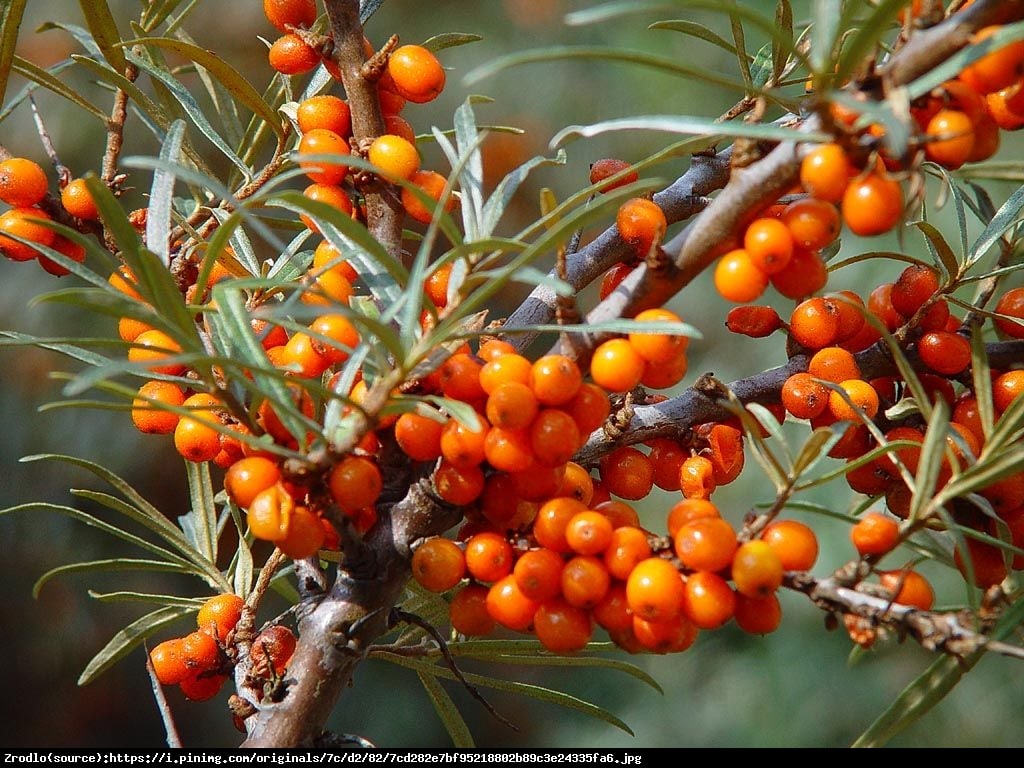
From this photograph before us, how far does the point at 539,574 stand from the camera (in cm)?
51

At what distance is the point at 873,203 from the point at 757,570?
0.61 feet

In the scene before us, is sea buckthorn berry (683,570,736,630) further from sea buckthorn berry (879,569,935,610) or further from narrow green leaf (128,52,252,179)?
narrow green leaf (128,52,252,179)

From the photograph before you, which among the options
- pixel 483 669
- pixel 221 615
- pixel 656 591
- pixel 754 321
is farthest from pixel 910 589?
pixel 483 669

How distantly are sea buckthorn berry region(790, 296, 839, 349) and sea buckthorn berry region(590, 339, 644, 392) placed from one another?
0.59 feet

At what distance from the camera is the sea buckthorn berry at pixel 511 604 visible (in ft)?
1.70

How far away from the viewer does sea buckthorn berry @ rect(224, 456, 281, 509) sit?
0.49 metres

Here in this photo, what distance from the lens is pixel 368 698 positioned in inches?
105

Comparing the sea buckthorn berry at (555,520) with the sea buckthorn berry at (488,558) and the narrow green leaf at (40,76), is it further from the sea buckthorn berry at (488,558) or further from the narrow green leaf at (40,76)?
the narrow green leaf at (40,76)

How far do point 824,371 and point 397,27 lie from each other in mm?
2414

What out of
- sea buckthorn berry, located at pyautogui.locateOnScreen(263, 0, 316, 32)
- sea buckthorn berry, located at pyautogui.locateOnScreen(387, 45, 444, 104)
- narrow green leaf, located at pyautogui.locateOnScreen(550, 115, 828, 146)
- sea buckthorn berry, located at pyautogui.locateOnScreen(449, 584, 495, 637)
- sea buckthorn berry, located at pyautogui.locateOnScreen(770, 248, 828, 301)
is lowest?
sea buckthorn berry, located at pyautogui.locateOnScreen(449, 584, 495, 637)

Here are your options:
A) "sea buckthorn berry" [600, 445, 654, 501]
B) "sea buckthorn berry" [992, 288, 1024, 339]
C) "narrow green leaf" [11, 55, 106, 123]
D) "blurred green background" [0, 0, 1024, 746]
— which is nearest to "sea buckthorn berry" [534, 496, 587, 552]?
"sea buckthorn berry" [600, 445, 654, 501]

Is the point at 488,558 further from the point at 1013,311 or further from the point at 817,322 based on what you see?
the point at 1013,311
